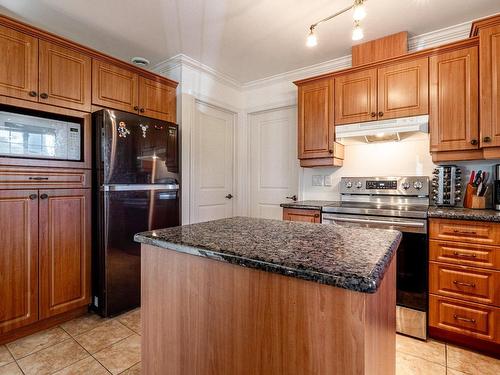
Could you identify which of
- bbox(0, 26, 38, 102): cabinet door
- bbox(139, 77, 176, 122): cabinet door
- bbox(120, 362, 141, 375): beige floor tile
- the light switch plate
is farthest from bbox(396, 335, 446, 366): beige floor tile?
bbox(0, 26, 38, 102): cabinet door

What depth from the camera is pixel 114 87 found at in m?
2.45

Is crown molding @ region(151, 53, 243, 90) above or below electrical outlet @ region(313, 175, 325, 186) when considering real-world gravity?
above

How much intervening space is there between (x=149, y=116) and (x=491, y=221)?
2.89 m

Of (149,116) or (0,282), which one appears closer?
(0,282)

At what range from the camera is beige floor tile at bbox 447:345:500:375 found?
1.69 metres

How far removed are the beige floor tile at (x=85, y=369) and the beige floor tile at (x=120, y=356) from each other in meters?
0.03

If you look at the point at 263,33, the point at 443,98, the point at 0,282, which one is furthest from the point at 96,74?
the point at 443,98

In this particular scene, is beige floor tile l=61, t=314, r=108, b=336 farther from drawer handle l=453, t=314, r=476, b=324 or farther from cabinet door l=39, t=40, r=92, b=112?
drawer handle l=453, t=314, r=476, b=324

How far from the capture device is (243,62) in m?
3.12

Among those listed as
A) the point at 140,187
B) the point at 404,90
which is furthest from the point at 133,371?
the point at 404,90

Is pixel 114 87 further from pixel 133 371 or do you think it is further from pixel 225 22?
pixel 133 371

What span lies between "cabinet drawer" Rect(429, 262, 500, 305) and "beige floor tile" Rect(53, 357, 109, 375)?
2.27 m

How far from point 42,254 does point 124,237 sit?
22.1 inches

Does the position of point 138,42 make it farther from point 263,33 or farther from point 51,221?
point 51,221
